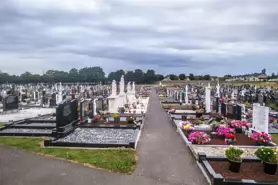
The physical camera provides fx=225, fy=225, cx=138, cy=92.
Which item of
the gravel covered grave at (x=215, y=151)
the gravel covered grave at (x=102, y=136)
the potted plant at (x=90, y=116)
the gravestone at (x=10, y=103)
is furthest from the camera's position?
the gravestone at (x=10, y=103)

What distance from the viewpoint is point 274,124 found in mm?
15945

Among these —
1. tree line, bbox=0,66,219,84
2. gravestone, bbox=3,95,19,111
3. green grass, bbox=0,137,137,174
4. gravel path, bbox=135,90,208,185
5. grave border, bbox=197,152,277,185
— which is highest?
tree line, bbox=0,66,219,84

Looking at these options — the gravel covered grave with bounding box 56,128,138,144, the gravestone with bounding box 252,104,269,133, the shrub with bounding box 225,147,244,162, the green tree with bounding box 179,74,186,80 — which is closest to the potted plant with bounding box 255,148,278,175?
the shrub with bounding box 225,147,244,162

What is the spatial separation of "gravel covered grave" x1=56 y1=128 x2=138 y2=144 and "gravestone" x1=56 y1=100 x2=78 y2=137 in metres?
0.42

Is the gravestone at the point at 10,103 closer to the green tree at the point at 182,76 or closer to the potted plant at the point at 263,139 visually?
the potted plant at the point at 263,139

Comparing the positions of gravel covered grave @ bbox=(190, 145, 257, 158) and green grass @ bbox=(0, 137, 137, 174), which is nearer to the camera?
green grass @ bbox=(0, 137, 137, 174)

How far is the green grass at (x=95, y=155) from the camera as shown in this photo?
764 cm

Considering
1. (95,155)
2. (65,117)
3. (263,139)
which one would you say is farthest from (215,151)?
(65,117)

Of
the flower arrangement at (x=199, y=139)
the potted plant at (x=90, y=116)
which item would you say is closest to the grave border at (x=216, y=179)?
the flower arrangement at (x=199, y=139)

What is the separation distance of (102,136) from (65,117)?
250cm

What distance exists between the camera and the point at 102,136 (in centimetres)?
1216

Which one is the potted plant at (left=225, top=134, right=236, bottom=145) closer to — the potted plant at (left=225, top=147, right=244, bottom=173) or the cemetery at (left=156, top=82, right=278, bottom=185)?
the cemetery at (left=156, top=82, right=278, bottom=185)

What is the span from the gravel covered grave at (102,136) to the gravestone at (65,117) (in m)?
0.42

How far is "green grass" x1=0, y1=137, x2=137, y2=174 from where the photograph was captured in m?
7.64
